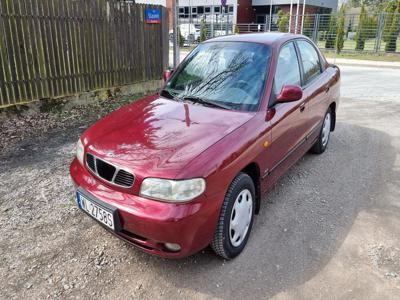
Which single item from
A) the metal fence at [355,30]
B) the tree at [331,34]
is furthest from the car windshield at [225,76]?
the tree at [331,34]

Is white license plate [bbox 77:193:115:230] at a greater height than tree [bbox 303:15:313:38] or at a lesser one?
lesser

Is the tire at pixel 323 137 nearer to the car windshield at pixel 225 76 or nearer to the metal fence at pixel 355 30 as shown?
the car windshield at pixel 225 76

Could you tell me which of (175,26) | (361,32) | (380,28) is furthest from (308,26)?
(175,26)

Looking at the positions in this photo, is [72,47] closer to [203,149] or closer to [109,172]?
[109,172]

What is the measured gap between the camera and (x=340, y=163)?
15.6ft

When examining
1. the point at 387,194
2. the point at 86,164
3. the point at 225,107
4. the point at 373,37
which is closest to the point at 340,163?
the point at 387,194

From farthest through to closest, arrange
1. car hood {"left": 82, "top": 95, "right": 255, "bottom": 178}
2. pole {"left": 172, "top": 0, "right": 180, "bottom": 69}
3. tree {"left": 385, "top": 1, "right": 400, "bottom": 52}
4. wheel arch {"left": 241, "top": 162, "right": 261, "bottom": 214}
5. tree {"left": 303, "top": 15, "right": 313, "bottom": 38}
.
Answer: tree {"left": 303, "top": 15, "right": 313, "bottom": 38} → tree {"left": 385, "top": 1, "right": 400, "bottom": 52} → pole {"left": 172, "top": 0, "right": 180, "bottom": 69} → wheel arch {"left": 241, "top": 162, "right": 261, "bottom": 214} → car hood {"left": 82, "top": 95, "right": 255, "bottom": 178}

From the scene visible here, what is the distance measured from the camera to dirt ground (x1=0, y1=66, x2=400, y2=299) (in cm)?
254

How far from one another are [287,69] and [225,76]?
734 millimetres

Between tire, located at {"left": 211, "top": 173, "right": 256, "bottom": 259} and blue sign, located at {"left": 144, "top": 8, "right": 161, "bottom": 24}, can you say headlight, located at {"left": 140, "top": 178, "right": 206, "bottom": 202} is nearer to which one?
tire, located at {"left": 211, "top": 173, "right": 256, "bottom": 259}

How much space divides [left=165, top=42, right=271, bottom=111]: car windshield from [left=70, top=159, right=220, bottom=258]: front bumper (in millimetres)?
1175

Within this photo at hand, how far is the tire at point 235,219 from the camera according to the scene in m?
2.59

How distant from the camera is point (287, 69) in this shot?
368 centimetres

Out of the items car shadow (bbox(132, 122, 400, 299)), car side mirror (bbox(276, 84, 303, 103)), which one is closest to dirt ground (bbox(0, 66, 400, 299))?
car shadow (bbox(132, 122, 400, 299))
